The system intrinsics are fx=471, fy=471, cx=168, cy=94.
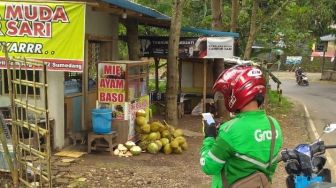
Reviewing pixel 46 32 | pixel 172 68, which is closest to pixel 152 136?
pixel 172 68

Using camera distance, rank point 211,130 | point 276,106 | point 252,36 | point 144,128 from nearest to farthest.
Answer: point 211,130 < point 144,128 < point 252,36 < point 276,106

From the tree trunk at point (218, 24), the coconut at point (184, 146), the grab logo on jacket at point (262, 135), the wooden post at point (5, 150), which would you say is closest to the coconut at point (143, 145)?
the coconut at point (184, 146)

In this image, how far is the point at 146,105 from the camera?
10.1 meters

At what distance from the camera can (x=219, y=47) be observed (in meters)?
12.5

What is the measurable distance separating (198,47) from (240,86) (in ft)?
32.9

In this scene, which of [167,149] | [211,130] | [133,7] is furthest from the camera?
[133,7]

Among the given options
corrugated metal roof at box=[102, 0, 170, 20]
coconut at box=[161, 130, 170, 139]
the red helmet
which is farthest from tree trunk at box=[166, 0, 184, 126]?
the red helmet

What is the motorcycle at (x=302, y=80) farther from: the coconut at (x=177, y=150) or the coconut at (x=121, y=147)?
the coconut at (x=121, y=147)

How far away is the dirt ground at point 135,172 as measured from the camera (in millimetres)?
7035

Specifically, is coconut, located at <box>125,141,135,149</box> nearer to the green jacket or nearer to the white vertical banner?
the white vertical banner

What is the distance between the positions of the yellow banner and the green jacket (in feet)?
17.1

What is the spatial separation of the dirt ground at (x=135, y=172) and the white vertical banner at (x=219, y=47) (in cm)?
350

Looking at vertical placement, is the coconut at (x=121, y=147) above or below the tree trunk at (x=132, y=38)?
below

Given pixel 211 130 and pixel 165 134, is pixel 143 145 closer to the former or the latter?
pixel 165 134
